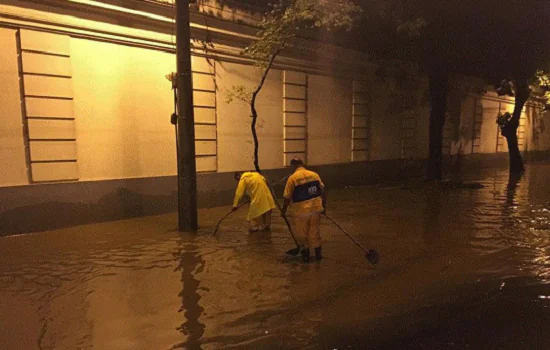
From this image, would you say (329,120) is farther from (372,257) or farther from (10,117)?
(10,117)

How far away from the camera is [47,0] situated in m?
8.20

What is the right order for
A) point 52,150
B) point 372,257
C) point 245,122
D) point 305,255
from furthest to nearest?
point 245,122 < point 52,150 < point 305,255 < point 372,257

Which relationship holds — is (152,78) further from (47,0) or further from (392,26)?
(392,26)

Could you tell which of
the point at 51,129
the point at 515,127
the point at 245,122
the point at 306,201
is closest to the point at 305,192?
the point at 306,201

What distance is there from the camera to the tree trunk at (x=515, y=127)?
18250 millimetres

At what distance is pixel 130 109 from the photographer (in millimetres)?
9578

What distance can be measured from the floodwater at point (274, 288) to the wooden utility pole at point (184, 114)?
2.57ft

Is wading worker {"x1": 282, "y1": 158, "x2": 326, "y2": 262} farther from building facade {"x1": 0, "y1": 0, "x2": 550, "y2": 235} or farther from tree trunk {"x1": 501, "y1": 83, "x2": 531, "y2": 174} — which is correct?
tree trunk {"x1": 501, "y1": 83, "x2": 531, "y2": 174}

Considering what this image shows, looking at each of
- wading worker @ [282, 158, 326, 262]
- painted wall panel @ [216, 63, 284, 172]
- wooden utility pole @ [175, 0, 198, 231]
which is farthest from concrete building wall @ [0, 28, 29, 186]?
wading worker @ [282, 158, 326, 262]

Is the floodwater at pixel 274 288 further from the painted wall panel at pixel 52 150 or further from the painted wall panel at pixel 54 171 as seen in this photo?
the painted wall panel at pixel 52 150

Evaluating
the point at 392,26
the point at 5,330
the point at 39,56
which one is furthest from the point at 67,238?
the point at 392,26

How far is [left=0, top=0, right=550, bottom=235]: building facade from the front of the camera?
26.5ft

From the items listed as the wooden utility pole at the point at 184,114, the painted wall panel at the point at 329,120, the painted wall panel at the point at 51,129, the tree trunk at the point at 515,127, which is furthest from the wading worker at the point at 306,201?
the tree trunk at the point at 515,127

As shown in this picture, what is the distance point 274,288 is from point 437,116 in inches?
466
